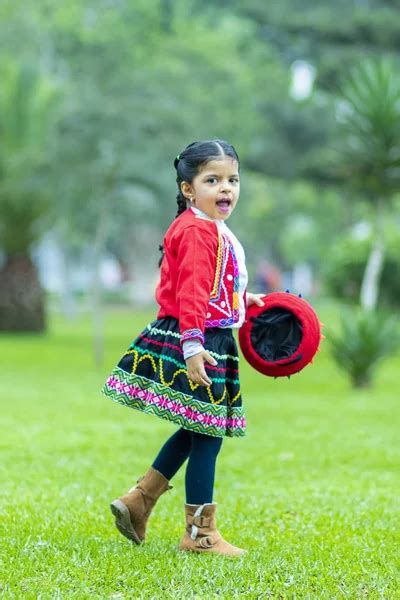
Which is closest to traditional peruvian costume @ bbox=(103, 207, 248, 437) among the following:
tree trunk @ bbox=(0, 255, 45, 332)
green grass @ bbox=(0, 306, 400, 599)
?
green grass @ bbox=(0, 306, 400, 599)

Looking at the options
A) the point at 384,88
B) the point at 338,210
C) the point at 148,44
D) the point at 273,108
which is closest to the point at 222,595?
the point at 384,88

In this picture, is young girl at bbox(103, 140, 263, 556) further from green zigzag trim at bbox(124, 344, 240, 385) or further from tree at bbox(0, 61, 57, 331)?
tree at bbox(0, 61, 57, 331)

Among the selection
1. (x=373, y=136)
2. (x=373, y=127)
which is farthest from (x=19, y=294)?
(x=373, y=127)

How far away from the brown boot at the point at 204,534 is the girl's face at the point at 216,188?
1.15 metres

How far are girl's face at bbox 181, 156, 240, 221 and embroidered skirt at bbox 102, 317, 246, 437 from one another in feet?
1.51

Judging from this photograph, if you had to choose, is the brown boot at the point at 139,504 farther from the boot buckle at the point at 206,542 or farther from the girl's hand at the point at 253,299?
the girl's hand at the point at 253,299

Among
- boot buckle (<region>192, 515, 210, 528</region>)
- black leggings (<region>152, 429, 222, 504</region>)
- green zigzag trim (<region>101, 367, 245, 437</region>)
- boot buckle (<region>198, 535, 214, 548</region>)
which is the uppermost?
green zigzag trim (<region>101, 367, 245, 437</region>)

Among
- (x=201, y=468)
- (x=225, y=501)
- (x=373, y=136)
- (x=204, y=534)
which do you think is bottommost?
(x=225, y=501)

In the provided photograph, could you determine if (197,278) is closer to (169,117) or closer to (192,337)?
(192,337)

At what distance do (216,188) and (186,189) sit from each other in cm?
15

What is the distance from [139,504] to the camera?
4.28 metres

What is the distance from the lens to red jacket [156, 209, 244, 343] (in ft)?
13.0

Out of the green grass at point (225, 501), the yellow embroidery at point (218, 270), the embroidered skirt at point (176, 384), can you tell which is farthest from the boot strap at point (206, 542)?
the yellow embroidery at point (218, 270)

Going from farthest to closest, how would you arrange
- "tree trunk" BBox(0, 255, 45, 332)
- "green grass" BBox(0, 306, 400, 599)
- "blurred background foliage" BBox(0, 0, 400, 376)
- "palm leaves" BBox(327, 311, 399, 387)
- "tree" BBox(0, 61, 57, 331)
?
1. "tree trunk" BBox(0, 255, 45, 332)
2. "tree" BBox(0, 61, 57, 331)
3. "blurred background foliage" BBox(0, 0, 400, 376)
4. "palm leaves" BBox(327, 311, 399, 387)
5. "green grass" BBox(0, 306, 400, 599)
